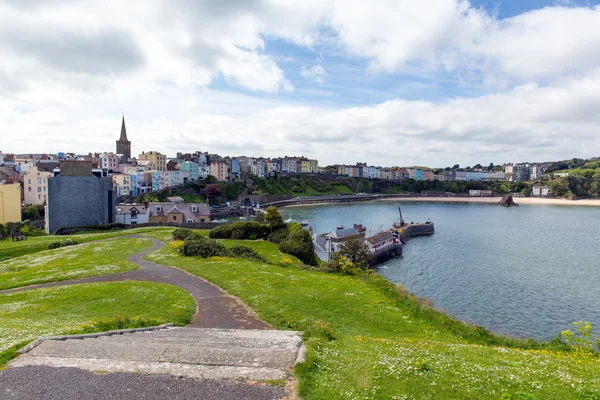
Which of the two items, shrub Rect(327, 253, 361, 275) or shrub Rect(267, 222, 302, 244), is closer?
shrub Rect(327, 253, 361, 275)

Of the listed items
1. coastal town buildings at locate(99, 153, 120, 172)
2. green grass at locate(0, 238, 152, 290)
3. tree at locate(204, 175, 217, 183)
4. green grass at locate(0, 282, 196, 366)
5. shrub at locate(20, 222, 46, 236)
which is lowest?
shrub at locate(20, 222, 46, 236)

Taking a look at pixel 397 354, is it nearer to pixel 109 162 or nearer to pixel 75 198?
pixel 75 198

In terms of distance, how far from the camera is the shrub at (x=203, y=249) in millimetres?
35825

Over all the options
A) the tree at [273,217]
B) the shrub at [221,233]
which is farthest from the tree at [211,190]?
the tree at [273,217]

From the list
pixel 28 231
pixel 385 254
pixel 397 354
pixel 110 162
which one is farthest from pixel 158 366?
pixel 110 162

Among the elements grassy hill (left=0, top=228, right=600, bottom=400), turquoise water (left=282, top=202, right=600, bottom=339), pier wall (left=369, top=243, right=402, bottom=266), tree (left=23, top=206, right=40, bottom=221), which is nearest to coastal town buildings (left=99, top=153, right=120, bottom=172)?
tree (left=23, top=206, right=40, bottom=221)

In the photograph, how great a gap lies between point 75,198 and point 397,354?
69103 mm

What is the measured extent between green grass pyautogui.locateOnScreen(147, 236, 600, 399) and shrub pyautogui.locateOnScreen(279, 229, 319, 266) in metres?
18.0

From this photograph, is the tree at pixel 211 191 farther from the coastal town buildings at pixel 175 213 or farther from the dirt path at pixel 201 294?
the dirt path at pixel 201 294

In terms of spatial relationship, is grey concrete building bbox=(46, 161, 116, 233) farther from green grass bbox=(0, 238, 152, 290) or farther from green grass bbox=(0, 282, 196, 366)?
green grass bbox=(0, 282, 196, 366)

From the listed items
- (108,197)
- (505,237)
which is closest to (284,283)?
(108,197)

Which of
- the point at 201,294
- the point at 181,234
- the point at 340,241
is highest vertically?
the point at 181,234

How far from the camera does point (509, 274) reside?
54.0m

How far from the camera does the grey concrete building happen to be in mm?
65062
